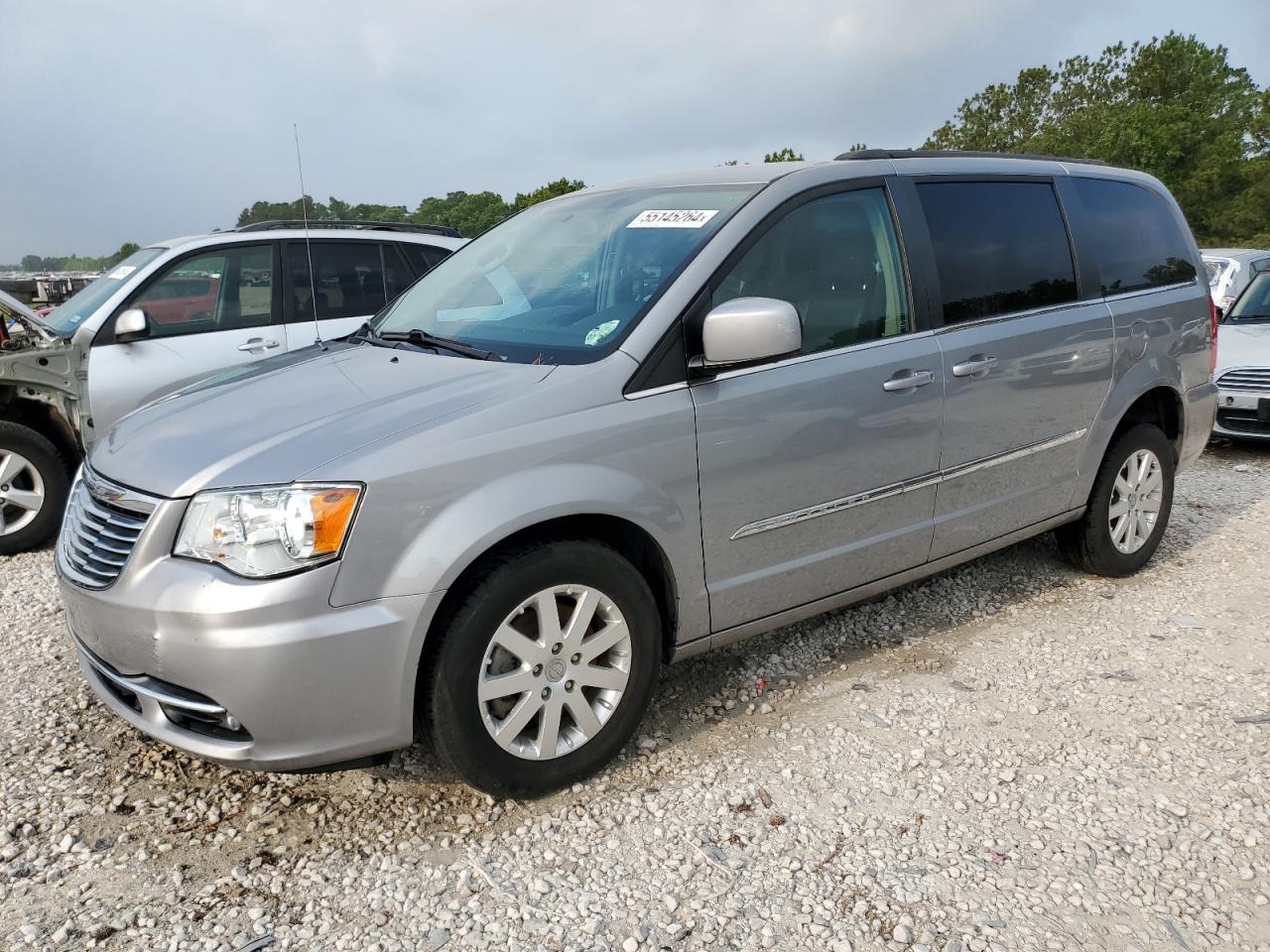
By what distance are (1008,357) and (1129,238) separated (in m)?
1.24

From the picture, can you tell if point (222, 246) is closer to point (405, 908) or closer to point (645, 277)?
point (645, 277)

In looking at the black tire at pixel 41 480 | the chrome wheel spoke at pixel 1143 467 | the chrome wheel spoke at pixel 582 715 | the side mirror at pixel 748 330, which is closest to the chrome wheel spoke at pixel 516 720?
the chrome wheel spoke at pixel 582 715

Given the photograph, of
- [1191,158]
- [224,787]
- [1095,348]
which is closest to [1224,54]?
[1191,158]

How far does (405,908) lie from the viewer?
239cm

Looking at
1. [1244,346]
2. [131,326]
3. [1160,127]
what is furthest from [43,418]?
[1160,127]

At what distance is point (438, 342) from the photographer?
10.7ft

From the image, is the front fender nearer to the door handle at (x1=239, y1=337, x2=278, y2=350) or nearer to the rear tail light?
the rear tail light

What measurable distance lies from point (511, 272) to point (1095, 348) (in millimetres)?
2496

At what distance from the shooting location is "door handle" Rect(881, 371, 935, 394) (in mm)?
3340

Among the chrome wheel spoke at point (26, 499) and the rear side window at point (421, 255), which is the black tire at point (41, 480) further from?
the rear side window at point (421, 255)

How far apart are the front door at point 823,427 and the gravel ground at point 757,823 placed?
1.68ft

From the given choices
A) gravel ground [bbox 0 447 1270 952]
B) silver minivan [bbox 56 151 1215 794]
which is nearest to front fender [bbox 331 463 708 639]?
silver minivan [bbox 56 151 1215 794]

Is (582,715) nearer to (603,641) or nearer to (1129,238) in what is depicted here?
(603,641)

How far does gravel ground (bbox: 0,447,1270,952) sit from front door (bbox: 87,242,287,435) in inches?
83.0
